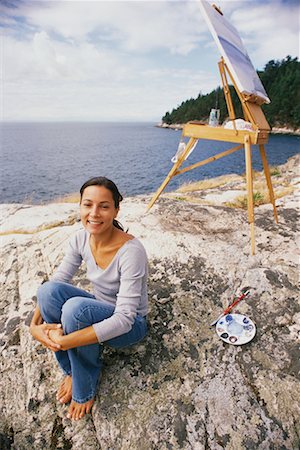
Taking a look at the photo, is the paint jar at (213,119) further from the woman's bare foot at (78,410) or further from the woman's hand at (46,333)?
the woman's bare foot at (78,410)

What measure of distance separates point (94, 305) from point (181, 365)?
3.41 ft

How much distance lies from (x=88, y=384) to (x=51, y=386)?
1.54 feet

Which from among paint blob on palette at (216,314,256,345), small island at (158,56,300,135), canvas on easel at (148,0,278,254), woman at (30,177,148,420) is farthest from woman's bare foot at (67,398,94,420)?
small island at (158,56,300,135)

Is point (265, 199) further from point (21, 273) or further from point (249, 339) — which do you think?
point (21, 273)

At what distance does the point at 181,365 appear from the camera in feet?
8.34

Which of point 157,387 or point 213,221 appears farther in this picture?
point 213,221

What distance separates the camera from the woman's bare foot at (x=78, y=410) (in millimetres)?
2211

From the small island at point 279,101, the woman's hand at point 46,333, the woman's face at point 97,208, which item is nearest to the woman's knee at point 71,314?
the woman's hand at point 46,333

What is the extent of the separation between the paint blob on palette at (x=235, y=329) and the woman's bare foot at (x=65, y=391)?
1435mm

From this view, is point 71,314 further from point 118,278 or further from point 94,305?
point 118,278

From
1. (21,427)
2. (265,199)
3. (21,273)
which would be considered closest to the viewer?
(21,427)

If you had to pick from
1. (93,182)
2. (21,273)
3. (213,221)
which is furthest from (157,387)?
(213,221)

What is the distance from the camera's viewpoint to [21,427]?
221 cm

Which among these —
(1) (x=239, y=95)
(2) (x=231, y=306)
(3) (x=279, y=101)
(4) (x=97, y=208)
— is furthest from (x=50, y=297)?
(3) (x=279, y=101)
